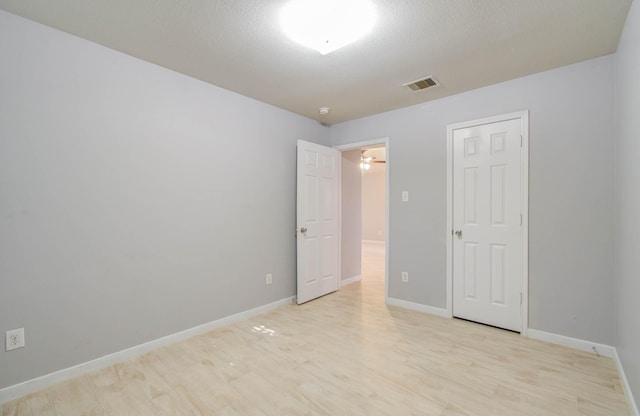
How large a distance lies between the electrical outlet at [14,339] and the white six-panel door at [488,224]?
3.62 metres

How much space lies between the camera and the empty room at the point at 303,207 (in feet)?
6.04

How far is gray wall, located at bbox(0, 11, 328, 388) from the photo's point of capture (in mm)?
1895

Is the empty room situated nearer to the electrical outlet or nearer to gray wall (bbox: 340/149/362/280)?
the electrical outlet

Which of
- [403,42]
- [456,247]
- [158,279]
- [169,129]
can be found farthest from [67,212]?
[456,247]

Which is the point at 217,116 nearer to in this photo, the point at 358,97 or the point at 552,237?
the point at 358,97

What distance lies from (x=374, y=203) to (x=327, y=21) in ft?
24.8

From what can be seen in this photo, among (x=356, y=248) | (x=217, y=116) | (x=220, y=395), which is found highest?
(x=217, y=116)

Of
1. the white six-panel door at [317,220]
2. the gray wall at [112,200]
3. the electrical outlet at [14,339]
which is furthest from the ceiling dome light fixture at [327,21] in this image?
the electrical outlet at [14,339]

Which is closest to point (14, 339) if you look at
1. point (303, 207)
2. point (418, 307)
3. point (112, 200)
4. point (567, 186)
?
point (112, 200)

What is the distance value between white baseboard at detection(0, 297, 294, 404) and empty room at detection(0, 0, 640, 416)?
0.04ft

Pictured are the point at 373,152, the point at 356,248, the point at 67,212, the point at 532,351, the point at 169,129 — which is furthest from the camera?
the point at 373,152

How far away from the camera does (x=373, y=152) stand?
705 cm

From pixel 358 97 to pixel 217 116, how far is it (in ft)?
4.95

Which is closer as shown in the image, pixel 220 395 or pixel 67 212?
pixel 220 395
